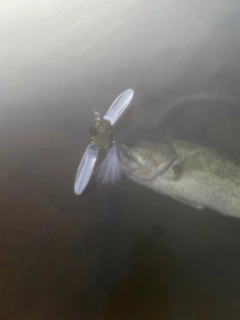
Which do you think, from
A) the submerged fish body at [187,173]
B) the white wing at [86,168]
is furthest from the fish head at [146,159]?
the white wing at [86,168]

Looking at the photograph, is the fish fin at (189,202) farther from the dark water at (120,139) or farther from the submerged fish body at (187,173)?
the dark water at (120,139)

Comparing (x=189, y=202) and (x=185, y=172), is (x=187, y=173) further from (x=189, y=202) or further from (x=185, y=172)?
(x=189, y=202)

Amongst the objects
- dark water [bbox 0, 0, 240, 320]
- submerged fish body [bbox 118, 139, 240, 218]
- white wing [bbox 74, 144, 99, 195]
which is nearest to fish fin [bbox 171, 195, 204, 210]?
submerged fish body [bbox 118, 139, 240, 218]

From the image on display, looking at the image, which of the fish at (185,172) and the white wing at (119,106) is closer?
the fish at (185,172)

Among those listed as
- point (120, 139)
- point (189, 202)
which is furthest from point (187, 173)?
point (120, 139)

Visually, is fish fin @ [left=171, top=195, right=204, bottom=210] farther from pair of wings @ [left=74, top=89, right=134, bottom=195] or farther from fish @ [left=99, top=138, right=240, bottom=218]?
pair of wings @ [left=74, top=89, right=134, bottom=195]

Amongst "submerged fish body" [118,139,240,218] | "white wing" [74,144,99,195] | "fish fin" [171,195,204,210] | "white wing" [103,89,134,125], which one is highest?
"white wing" [103,89,134,125]
